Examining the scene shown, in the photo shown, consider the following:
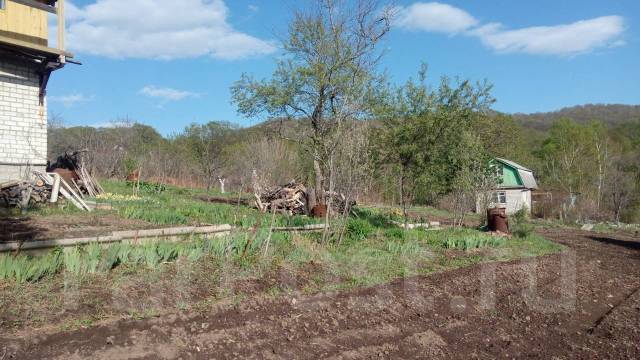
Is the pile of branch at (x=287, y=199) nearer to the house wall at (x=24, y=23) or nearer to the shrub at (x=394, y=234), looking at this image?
the shrub at (x=394, y=234)

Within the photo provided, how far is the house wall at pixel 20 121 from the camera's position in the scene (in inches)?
581

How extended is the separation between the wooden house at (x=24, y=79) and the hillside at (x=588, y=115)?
63067 millimetres

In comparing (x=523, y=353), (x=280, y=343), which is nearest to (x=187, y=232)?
(x=280, y=343)

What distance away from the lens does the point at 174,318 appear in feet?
16.4

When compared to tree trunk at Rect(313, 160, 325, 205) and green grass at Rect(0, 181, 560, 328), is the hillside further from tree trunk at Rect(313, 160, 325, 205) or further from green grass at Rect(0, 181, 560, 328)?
green grass at Rect(0, 181, 560, 328)

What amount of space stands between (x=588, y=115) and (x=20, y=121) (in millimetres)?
73857

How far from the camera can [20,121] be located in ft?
49.7

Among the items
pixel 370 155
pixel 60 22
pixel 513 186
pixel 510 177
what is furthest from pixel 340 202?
pixel 510 177

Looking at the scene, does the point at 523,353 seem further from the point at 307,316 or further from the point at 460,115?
the point at 460,115

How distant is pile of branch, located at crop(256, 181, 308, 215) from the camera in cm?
1869

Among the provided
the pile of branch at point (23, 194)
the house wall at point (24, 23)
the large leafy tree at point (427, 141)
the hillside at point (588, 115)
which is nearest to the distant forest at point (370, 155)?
the large leafy tree at point (427, 141)

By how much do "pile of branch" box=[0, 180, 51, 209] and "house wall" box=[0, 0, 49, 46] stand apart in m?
4.72

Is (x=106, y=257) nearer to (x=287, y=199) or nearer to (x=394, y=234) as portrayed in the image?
(x=394, y=234)

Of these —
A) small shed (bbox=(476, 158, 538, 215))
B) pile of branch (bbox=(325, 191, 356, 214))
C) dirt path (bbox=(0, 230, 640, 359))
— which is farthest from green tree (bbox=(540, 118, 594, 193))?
dirt path (bbox=(0, 230, 640, 359))
